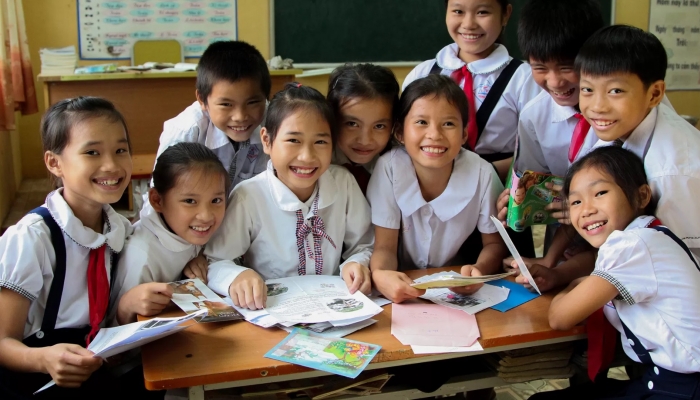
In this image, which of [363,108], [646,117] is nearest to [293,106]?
[363,108]

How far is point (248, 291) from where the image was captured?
1.62 metres

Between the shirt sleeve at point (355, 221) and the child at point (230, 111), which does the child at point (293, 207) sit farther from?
the child at point (230, 111)

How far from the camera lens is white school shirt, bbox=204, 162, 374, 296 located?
6.09ft

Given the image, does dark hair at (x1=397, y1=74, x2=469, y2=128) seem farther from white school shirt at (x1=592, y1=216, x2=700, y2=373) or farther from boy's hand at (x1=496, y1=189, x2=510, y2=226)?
white school shirt at (x1=592, y1=216, x2=700, y2=373)

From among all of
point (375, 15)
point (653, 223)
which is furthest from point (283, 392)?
point (375, 15)

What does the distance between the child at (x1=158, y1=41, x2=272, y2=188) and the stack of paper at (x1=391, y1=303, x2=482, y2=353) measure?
910 mm

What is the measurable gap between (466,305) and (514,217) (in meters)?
0.33

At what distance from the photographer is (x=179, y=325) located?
1.39 meters

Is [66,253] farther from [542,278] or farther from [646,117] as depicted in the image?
[646,117]

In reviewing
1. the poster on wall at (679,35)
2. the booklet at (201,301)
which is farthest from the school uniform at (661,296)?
the poster on wall at (679,35)

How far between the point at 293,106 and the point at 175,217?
0.47 meters

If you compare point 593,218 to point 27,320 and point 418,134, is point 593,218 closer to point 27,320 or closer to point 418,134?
point 418,134

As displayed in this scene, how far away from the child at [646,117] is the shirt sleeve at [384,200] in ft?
2.00

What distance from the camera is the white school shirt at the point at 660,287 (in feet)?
4.90
